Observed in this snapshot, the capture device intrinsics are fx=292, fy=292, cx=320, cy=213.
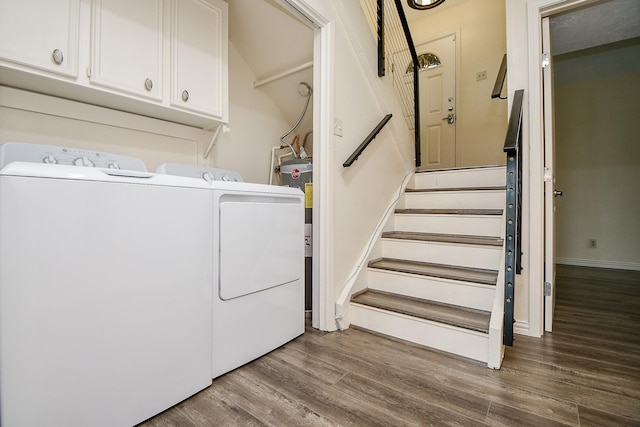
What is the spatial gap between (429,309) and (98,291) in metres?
1.71

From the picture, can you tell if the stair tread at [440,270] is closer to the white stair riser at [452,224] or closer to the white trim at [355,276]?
the white trim at [355,276]

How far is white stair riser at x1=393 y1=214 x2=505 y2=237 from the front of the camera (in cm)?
221

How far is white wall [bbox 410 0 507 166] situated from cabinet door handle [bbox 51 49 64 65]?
3933mm

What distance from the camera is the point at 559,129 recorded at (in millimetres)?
4344

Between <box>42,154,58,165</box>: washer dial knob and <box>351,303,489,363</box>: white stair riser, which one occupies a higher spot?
<box>42,154,58,165</box>: washer dial knob

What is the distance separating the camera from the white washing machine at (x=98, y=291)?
2.85 feet

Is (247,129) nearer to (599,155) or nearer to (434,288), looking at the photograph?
(434,288)

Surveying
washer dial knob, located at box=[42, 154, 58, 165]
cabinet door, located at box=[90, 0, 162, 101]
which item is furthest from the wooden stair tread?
washer dial knob, located at box=[42, 154, 58, 165]

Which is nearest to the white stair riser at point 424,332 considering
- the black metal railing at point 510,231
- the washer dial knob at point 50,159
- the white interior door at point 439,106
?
the black metal railing at point 510,231

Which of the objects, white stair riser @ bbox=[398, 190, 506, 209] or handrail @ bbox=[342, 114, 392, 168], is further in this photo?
white stair riser @ bbox=[398, 190, 506, 209]

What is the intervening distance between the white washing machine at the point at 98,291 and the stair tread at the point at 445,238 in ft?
5.28

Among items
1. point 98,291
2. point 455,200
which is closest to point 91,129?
point 98,291

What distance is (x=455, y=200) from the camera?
260 centimetres

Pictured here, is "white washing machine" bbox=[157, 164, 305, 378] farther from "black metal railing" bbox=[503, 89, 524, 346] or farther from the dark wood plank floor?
"black metal railing" bbox=[503, 89, 524, 346]
